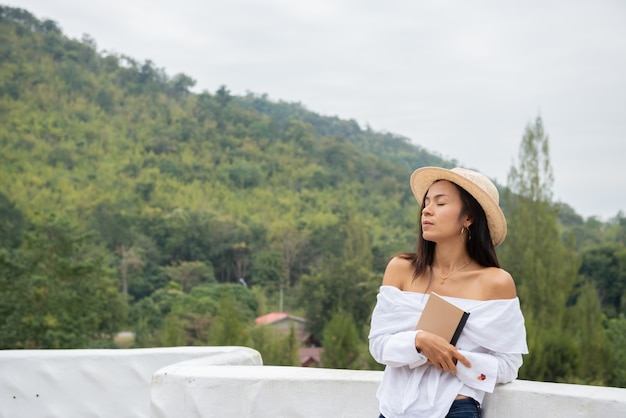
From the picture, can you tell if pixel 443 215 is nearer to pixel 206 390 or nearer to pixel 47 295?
pixel 206 390

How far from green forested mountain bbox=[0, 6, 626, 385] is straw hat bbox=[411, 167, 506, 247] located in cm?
1413

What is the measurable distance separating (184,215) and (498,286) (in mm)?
32894

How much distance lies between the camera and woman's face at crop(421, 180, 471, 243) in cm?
167

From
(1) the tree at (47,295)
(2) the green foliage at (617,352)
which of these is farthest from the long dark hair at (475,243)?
(2) the green foliage at (617,352)

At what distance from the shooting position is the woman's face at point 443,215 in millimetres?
1666

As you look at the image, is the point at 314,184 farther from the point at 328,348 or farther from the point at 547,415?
the point at 547,415

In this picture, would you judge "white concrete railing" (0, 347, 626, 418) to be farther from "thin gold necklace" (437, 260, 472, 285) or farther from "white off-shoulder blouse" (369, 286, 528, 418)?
"thin gold necklace" (437, 260, 472, 285)

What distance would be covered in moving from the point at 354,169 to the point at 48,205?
17729 millimetres

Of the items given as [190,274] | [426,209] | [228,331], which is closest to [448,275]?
[426,209]

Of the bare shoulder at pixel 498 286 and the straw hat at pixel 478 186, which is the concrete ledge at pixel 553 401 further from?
the straw hat at pixel 478 186

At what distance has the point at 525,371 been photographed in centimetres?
1549

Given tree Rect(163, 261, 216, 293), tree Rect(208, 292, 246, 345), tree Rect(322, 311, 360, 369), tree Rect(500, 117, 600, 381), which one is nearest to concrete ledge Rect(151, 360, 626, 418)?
tree Rect(208, 292, 246, 345)

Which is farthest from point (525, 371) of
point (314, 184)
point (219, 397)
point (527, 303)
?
point (314, 184)

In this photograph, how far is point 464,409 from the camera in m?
1.57
